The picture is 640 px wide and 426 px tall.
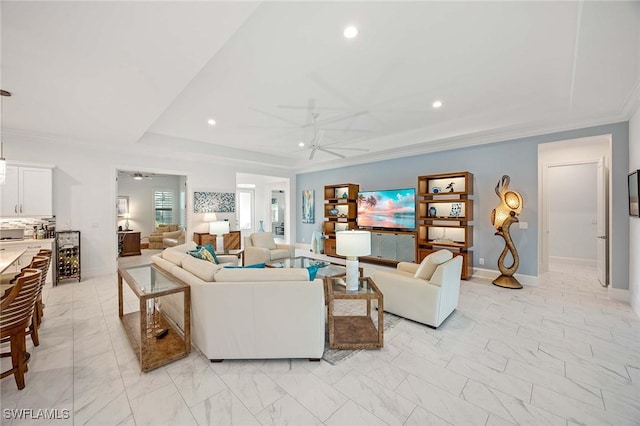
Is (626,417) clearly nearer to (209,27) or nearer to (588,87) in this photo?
(588,87)

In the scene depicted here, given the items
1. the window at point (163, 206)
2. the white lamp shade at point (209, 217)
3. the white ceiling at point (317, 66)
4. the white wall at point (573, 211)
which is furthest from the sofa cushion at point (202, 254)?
the window at point (163, 206)

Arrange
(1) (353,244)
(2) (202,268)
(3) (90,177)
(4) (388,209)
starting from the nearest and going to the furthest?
1. (2) (202,268)
2. (1) (353,244)
3. (3) (90,177)
4. (4) (388,209)

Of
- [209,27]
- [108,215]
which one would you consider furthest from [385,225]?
[108,215]

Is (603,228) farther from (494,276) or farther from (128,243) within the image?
(128,243)

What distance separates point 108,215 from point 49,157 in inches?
53.9

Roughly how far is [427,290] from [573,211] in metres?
5.95

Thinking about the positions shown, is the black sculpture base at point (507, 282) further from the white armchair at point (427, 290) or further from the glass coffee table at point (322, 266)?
the glass coffee table at point (322, 266)

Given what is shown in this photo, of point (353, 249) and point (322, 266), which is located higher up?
point (353, 249)

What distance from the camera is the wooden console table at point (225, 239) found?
6641mm

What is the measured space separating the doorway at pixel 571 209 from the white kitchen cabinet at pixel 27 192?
911 cm

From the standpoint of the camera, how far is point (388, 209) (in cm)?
625

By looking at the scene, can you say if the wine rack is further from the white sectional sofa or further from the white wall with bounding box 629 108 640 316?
the white wall with bounding box 629 108 640 316

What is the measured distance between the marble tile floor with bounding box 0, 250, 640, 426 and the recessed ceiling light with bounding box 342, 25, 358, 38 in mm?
2880

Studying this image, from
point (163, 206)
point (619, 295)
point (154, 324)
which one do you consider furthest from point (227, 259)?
point (163, 206)
